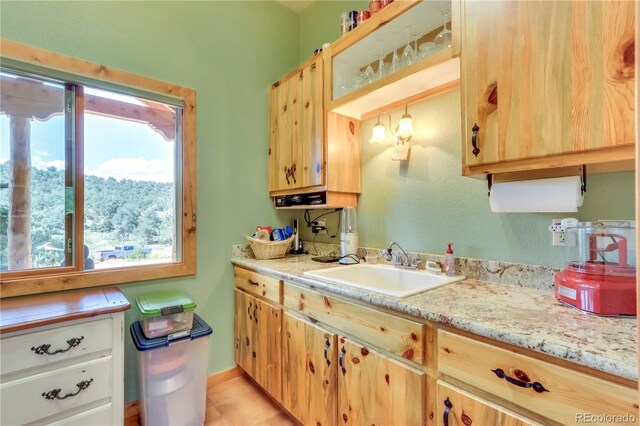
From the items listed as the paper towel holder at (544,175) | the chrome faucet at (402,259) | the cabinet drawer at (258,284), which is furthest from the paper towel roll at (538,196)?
the cabinet drawer at (258,284)

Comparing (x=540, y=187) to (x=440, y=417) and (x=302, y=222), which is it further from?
(x=302, y=222)

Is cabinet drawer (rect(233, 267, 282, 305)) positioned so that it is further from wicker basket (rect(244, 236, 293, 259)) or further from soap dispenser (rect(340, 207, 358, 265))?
soap dispenser (rect(340, 207, 358, 265))

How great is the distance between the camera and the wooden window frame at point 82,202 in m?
1.52

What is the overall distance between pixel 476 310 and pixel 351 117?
148 cm

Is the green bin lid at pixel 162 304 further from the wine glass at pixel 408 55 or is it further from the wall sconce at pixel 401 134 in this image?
the wine glass at pixel 408 55

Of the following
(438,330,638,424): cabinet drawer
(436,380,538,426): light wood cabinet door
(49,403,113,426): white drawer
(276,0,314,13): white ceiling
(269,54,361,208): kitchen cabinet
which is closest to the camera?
(438,330,638,424): cabinet drawer

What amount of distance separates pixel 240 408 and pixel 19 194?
5.95 ft

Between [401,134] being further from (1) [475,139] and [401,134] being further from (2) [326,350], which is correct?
(2) [326,350]

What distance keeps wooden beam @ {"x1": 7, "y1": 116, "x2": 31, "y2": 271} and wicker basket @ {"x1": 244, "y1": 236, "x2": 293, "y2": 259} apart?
1246 millimetres

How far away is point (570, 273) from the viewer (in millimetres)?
1016

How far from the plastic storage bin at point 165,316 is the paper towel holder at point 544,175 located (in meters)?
1.71

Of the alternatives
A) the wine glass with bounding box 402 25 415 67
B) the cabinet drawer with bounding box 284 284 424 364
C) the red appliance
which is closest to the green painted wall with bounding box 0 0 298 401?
the cabinet drawer with bounding box 284 284 424 364

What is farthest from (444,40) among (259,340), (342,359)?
A: (259,340)

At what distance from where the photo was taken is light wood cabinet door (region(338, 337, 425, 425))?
3.40 feet
